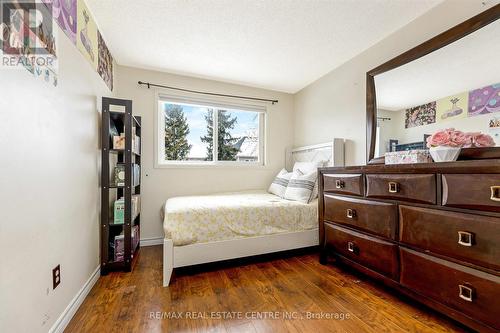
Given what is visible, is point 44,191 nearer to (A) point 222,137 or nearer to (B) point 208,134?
(B) point 208,134

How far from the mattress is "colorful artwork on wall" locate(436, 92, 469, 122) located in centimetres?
132

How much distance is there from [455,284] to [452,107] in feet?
4.08

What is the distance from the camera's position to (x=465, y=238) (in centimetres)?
112

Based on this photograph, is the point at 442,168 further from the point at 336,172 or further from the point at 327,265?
the point at 327,265

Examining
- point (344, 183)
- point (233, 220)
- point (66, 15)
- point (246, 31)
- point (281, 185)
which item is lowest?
point (233, 220)

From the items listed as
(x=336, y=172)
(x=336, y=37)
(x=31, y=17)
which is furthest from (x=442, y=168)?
(x=31, y=17)

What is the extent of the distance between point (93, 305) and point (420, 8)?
3.31 meters

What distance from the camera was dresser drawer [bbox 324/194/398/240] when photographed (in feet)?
4.91

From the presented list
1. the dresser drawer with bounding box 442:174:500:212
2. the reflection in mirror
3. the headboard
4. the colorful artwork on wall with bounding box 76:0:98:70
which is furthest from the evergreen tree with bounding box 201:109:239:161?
the dresser drawer with bounding box 442:174:500:212

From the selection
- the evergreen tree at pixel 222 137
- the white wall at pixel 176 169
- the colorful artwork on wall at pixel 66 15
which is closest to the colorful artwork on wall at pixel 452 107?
the white wall at pixel 176 169

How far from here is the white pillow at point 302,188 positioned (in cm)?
241

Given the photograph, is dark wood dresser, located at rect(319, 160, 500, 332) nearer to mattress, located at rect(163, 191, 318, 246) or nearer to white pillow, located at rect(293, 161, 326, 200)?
mattress, located at rect(163, 191, 318, 246)

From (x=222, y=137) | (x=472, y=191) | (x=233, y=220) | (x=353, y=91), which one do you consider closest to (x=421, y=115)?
(x=353, y=91)

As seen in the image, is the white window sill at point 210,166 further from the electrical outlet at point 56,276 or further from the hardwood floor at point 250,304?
the electrical outlet at point 56,276
